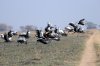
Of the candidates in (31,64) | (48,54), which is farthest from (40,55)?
(31,64)

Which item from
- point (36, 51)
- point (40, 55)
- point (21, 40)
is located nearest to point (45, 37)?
point (21, 40)

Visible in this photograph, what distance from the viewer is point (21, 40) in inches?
1337

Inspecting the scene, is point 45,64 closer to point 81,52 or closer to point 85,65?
point 85,65

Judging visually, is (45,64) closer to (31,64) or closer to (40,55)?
(31,64)

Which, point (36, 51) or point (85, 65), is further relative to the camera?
point (36, 51)

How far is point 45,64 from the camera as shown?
2052 centimetres

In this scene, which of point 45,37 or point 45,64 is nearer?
point 45,64

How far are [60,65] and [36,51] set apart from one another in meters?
6.64

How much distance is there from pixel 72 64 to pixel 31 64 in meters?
2.03

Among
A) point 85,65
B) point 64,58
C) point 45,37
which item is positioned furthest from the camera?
point 45,37

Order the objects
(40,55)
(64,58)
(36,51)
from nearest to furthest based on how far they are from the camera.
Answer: (64,58) → (40,55) → (36,51)

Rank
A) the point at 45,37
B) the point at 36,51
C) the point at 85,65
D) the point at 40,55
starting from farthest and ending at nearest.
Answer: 1. the point at 45,37
2. the point at 36,51
3. the point at 40,55
4. the point at 85,65

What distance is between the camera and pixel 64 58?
2272 centimetres

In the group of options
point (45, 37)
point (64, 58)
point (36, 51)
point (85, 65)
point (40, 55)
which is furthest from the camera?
point (45, 37)
